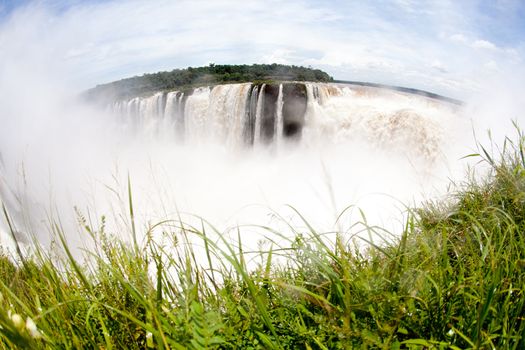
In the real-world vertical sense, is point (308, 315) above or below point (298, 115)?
below

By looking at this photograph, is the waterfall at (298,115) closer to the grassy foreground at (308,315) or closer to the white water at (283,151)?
the white water at (283,151)

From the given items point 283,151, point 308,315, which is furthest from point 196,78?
point 308,315

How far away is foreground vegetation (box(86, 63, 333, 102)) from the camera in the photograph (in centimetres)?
2634

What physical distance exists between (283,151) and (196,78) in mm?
20110

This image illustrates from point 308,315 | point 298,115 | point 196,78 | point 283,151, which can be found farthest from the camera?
point 196,78

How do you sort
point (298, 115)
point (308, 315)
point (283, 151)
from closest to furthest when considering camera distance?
point (308, 315), point (298, 115), point (283, 151)

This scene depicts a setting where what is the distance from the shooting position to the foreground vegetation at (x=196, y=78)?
86.4ft

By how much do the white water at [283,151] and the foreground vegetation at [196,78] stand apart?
6290 millimetres

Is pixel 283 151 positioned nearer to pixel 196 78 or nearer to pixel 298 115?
pixel 298 115

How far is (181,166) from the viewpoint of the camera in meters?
23.9

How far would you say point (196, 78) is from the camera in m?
34.4

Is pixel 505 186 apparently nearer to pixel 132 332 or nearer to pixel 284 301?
pixel 284 301

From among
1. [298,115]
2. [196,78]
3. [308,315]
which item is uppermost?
Answer: [196,78]

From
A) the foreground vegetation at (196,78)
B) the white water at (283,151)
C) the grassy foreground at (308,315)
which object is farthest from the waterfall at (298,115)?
the grassy foreground at (308,315)
